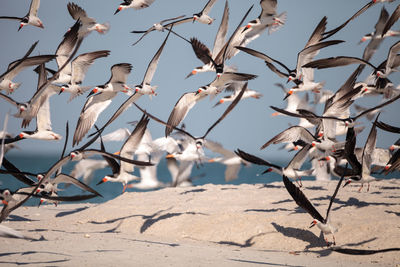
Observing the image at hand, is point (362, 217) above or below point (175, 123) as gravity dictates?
below

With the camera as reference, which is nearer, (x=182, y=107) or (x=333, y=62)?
(x=333, y=62)

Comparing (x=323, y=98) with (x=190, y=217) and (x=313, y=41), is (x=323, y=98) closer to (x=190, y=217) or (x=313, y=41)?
(x=313, y=41)

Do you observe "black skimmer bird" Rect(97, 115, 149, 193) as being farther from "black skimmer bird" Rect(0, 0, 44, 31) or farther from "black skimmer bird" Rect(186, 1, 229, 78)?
"black skimmer bird" Rect(0, 0, 44, 31)

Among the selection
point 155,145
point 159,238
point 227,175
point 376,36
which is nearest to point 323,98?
point 376,36

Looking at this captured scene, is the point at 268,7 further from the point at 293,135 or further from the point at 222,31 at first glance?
the point at 293,135

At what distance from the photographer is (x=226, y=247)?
852 centimetres

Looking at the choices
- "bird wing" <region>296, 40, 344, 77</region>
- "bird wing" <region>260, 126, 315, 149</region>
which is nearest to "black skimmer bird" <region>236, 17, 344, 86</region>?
"bird wing" <region>296, 40, 344, 77</region>

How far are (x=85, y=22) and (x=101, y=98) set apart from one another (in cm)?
282

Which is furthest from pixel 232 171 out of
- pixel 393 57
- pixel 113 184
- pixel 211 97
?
pixel 113 184

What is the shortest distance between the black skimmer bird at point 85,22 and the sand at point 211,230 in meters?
4.65

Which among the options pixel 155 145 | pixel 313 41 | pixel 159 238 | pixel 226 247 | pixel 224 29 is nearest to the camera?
pixel 226 247

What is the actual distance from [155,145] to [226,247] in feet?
16.0

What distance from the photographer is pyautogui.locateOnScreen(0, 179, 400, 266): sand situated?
6992mm

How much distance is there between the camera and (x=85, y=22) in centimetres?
1214
